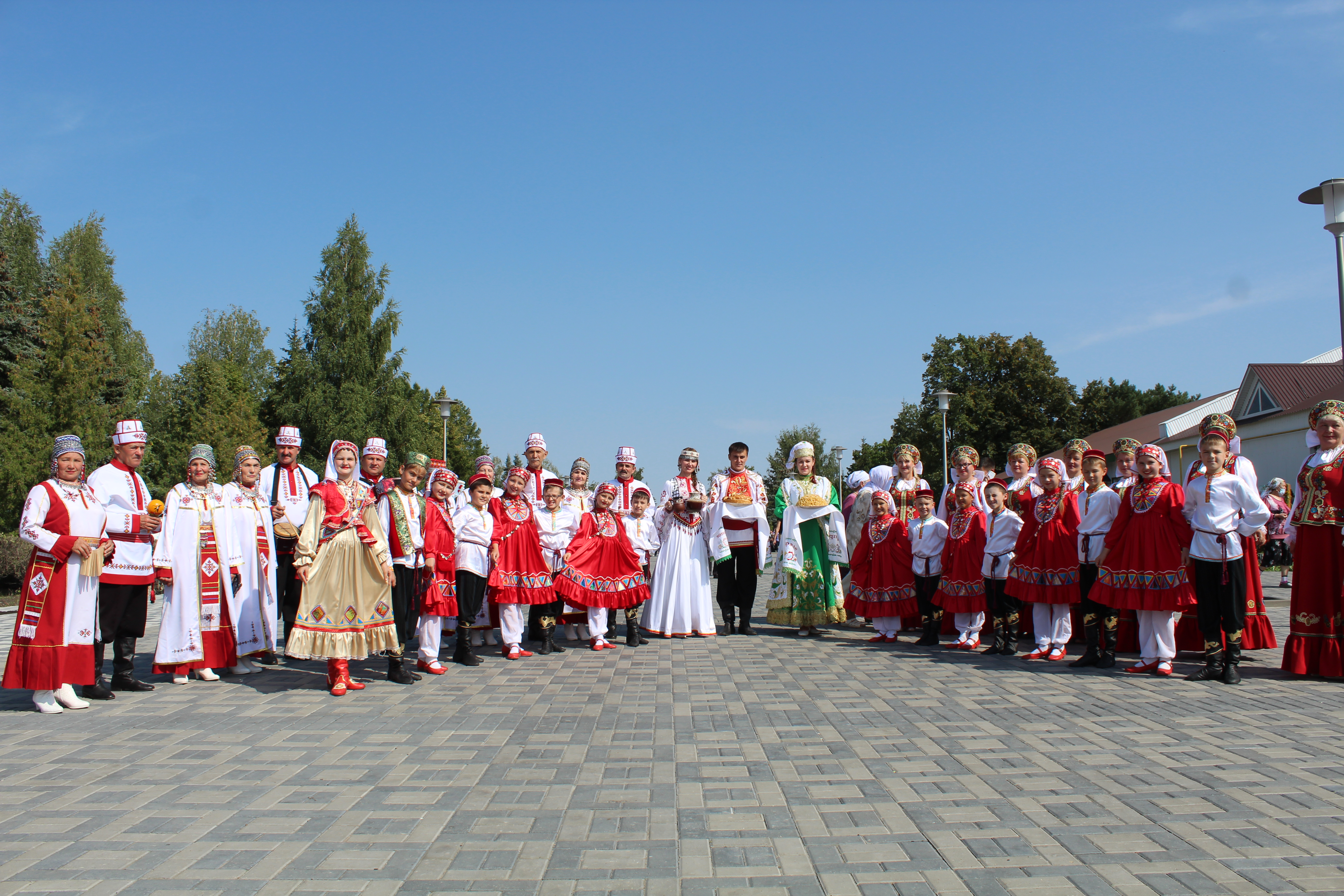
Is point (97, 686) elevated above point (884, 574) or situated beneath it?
situated beneath

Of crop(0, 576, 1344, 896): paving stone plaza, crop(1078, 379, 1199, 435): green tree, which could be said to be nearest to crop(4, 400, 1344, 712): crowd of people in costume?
crop(0, 576, 1344, 896): paving stone plaza

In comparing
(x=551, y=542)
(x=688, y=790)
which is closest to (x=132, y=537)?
(x=551, y=542)

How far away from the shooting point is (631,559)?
9648 millimetres

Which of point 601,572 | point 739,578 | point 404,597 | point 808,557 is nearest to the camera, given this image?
point 404,597

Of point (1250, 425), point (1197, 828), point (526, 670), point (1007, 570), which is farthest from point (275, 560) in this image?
point (1250, 425)

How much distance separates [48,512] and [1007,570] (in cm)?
836

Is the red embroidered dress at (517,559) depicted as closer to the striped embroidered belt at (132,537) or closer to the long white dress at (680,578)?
the long white dress at (680,578)

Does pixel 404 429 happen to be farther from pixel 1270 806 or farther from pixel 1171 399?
pixel 1171 399

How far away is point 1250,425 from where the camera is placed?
33844 mm

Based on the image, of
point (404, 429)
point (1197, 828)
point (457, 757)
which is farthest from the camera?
point (404, 429)

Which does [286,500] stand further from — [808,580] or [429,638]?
[808,580]

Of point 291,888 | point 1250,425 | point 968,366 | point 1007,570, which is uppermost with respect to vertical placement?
point 968,366

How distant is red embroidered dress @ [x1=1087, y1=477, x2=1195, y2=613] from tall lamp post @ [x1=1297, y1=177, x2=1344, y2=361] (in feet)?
11.6

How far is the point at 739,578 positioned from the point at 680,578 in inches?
31.0
